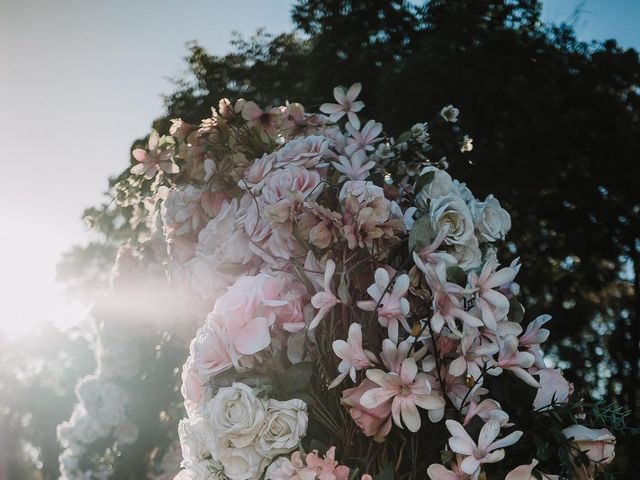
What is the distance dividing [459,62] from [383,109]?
62 cm

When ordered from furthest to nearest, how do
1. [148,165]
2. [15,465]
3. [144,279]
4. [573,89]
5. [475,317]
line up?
[15,465]
[573,89]
[144,279]
[148,165]
[475,317]

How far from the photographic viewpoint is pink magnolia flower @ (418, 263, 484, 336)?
3.28ft

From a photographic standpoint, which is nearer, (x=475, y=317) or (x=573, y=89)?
(x=475, y=317)

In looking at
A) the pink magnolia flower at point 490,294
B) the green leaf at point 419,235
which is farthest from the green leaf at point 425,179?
the pink magnolia flower at point 490,294

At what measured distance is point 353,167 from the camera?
1.36 meters

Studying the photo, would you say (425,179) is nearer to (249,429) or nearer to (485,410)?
(485,410)

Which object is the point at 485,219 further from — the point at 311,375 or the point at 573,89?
the point at 573,89

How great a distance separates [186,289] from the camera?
143cm

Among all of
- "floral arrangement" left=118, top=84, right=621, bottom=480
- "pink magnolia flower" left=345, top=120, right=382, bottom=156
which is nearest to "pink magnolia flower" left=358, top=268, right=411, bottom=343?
"floral arrangement" left=118, top=84, right=621, bottom=480

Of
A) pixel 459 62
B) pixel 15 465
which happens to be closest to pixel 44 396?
pixel 459 62

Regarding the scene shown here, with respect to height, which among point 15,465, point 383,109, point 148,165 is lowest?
point 15,465

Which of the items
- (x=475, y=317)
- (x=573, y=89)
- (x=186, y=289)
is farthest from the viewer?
(x=573, y=89)

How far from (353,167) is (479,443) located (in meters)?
0.66

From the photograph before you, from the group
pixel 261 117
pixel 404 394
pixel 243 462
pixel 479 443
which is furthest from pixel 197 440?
pixel 261 117
